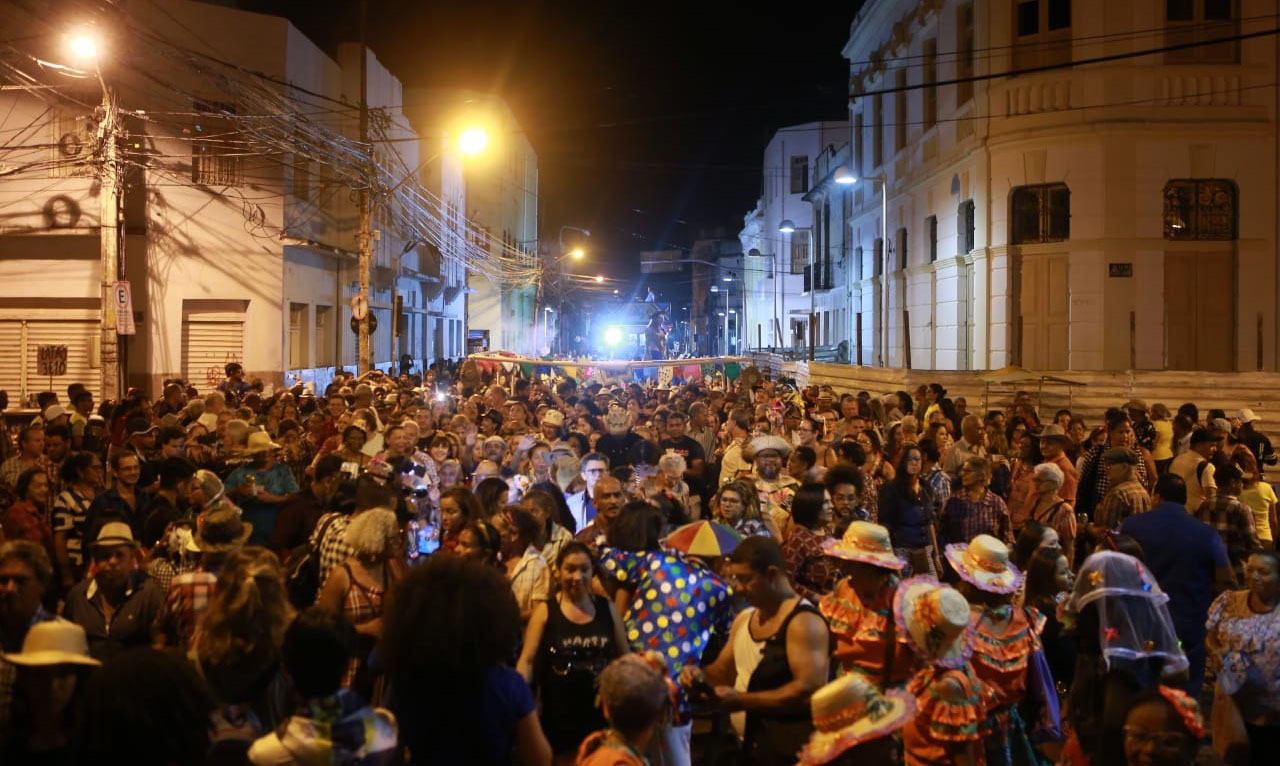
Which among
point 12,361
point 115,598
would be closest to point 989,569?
point 115,598

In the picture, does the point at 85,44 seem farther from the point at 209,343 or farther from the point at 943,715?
the point at 943,715

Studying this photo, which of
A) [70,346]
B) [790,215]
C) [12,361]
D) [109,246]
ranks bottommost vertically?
[12,361]

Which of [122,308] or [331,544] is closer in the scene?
[331,544]

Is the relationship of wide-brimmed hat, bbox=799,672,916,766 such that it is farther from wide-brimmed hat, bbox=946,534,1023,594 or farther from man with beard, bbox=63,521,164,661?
man with beard, bbox=63,521,164,661

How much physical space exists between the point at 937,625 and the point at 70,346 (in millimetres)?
23178

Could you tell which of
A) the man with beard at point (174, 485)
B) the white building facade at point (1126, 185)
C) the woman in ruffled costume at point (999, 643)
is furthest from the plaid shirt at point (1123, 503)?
the white building facade at point (1126, 185)

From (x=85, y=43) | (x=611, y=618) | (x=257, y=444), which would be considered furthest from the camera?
(x=85, y=43)

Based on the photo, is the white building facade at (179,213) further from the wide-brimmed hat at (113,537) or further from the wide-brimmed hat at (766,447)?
the wide-brimmed hat at (113,537)

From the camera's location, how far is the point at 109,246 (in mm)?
16609

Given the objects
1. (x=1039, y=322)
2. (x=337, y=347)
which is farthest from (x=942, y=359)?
(x=337, y=347)

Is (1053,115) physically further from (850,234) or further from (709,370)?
(850,234)

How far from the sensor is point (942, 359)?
28234 mm

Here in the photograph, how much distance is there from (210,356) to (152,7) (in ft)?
24.1

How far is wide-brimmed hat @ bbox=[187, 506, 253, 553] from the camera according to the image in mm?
5352
